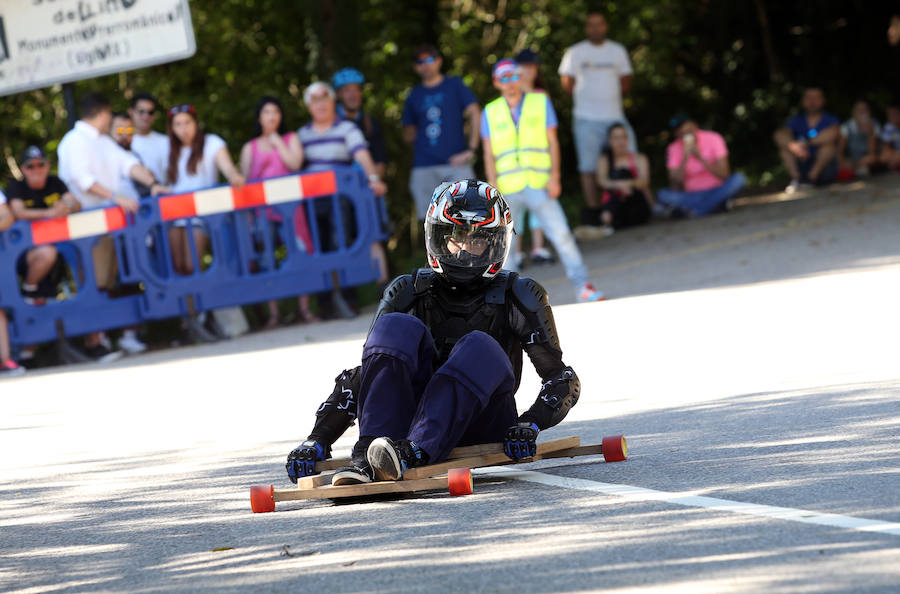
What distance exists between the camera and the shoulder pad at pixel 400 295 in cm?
632

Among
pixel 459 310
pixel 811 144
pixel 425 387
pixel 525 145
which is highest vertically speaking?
pixel 525 145

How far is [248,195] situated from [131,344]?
5.78ft

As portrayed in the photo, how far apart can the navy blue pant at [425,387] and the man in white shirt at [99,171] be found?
26.7 ft

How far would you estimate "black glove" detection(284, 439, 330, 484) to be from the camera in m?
6.26

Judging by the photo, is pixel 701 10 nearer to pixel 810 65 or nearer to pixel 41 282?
pixel 810 65

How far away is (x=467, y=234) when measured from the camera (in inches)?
251

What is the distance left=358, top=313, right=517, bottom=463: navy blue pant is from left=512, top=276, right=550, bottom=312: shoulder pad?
1.19 ft

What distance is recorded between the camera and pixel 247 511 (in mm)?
6109

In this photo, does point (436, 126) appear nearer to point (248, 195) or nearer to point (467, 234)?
point (248, 195)

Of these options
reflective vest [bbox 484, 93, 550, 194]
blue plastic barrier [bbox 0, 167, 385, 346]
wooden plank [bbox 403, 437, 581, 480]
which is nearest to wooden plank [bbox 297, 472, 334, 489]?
wooden plank [bbox 403, 437, 581, 480]

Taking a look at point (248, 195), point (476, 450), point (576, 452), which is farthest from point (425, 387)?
point (248, 195)

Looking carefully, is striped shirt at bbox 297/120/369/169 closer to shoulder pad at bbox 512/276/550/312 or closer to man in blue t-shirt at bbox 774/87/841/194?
man in blue t-shirt at bbox 774/87/841/194

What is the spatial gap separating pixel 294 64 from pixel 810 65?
9180 mm

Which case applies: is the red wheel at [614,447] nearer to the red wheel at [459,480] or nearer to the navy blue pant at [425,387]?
the navy blue pant at [425,387]
